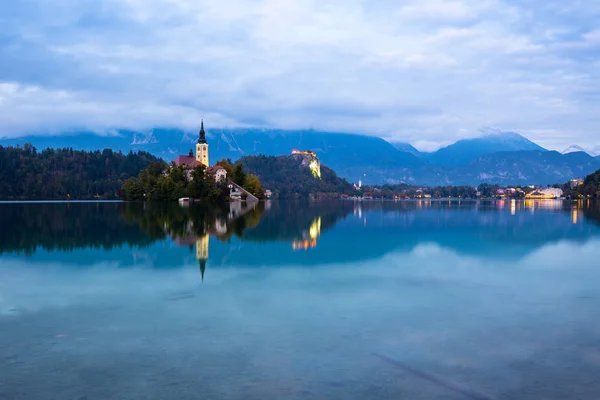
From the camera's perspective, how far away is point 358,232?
35.6 meters

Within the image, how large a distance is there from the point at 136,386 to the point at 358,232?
28725 millimetres

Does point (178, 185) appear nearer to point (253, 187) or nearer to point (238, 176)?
point (238, 176)

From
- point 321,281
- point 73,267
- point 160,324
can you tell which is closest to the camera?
point 160,324

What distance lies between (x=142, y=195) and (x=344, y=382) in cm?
11083

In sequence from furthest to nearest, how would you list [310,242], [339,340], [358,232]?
[358,232] < [310,242] < [339,340]

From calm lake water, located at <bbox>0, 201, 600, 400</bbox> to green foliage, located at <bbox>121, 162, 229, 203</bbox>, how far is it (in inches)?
3301

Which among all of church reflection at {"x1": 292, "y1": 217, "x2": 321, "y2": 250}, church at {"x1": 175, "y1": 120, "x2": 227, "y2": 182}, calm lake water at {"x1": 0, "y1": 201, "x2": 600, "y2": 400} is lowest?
calm lake water at {"x1": 0, "y1": 201, "x2": 600, "y2": 400}

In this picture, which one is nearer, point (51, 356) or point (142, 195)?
point (51, 356)

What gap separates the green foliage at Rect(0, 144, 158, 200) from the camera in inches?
6403

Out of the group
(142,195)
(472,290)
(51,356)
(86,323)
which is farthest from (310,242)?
(142,195)

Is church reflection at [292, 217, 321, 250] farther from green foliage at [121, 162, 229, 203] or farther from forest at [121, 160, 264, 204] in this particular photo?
Result: green foliage at [121, 162, 229, 203]

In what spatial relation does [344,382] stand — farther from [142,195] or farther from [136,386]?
[142,195]

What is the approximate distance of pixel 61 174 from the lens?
172 meters

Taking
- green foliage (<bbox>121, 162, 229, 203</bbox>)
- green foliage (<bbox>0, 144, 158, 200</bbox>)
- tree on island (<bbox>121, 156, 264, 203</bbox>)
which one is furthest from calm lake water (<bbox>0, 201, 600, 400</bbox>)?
green foliage (<bbox>0, 144, 158, 200</bbox>)
